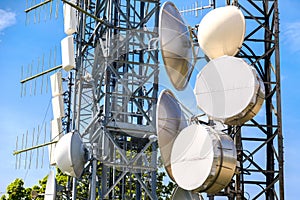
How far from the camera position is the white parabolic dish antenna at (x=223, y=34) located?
7637 millimetres

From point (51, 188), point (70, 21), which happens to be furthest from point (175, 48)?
point (51, 188)

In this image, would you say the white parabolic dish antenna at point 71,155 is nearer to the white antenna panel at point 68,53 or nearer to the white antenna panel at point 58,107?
the white antenna panel at point 68,53

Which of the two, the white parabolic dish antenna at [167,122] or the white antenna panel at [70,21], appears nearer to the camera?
the white parabolic dish antenna at [167,122]

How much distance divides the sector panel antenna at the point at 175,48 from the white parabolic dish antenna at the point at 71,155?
19.6 feet

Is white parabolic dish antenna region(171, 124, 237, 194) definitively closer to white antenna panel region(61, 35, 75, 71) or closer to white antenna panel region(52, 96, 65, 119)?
white antenna panel region(61, 35, 75, 71)

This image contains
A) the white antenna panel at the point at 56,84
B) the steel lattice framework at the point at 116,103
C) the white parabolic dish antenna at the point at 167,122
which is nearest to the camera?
the white parabolic dish antenna at the point at 167,122

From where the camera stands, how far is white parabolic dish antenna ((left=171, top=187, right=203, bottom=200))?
8.27 metres

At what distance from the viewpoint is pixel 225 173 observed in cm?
691

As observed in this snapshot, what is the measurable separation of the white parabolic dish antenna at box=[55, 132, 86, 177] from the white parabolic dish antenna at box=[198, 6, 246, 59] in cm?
622

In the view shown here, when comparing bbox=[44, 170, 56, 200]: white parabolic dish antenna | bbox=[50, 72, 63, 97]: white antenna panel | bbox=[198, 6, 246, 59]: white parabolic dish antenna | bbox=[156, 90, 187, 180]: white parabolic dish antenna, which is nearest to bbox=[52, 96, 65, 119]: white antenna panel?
bbox=[50, 72, 63, 97]: white antenna panel

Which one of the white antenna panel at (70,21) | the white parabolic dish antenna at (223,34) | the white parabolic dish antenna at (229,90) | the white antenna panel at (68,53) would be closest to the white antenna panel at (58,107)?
the white antenna panel at (68,53)

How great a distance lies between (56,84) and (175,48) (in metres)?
11.7

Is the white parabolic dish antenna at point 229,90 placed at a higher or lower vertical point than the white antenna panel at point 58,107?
lower

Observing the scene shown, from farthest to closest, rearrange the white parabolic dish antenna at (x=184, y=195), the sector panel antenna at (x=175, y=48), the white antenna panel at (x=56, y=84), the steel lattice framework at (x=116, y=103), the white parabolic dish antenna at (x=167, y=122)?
the white antenna panel at (x=56, y=84)
the steel lattice framework at (x=116, y=103)
the white parabolic dish antenna at (x=184, y=195)
the white parabolic dish antenna at (x=167, y=122)
the sector panel antenna at (x=175, y=48)
